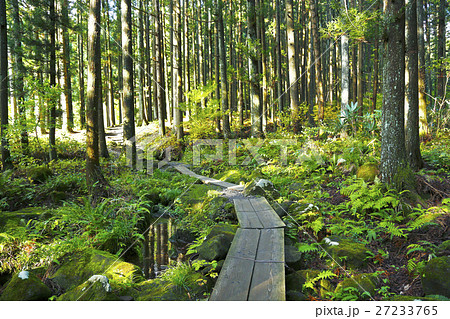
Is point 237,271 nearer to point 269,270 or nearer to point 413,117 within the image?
point 269,270

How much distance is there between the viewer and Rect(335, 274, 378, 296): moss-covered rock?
3.09 m

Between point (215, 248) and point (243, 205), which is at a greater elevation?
point (243, 205)

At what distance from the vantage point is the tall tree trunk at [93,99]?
24.2 ft

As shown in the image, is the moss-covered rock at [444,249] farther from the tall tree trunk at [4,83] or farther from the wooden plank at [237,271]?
the tall tree trunk at [4,83]

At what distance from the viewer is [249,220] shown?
214 inches

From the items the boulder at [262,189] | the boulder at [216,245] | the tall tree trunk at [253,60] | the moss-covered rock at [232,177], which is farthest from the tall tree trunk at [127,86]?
the boulder at [216,245]

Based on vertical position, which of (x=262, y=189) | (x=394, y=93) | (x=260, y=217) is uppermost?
(x=394, y=93)

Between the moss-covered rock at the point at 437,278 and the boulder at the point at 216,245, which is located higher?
the moss-covered rock at the point at 437,278

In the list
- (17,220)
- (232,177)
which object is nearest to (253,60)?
(232,177)

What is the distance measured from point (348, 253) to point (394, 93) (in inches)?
131

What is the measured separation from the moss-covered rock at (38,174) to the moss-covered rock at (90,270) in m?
6.29

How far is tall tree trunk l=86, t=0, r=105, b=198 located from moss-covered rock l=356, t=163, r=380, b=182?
20.9ft

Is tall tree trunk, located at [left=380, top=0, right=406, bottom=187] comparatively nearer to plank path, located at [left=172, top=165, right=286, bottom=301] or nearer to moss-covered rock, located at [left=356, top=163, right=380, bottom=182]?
moss-covered rock, located at [left=356, top=163, right=380, bottom=182]
